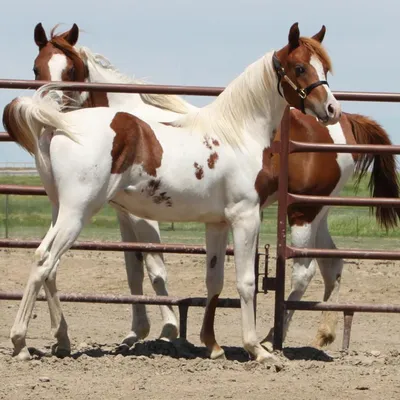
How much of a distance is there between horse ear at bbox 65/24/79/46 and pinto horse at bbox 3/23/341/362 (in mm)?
1409

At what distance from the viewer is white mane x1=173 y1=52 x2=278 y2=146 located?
5.90 metres

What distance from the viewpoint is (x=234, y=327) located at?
8.62 metres

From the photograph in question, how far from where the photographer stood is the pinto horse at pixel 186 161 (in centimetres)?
535

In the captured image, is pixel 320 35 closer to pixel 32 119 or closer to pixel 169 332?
pixel 32 119

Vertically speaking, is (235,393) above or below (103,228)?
above

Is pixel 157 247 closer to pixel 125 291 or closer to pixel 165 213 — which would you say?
pixel 165 213

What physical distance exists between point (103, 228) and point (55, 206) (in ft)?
38.4

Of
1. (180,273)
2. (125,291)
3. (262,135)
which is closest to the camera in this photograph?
(262,135)

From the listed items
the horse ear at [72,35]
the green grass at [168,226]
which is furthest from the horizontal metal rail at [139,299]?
the green grass at [168,226]

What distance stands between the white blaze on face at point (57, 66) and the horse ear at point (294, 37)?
1.62m

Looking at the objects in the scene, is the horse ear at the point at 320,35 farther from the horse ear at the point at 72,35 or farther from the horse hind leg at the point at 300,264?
the horse ear at the point at 72,35

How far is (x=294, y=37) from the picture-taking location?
5.87m

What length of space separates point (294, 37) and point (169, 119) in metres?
1.12

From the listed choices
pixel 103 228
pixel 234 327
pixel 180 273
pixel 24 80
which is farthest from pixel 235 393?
pixel 103 228
